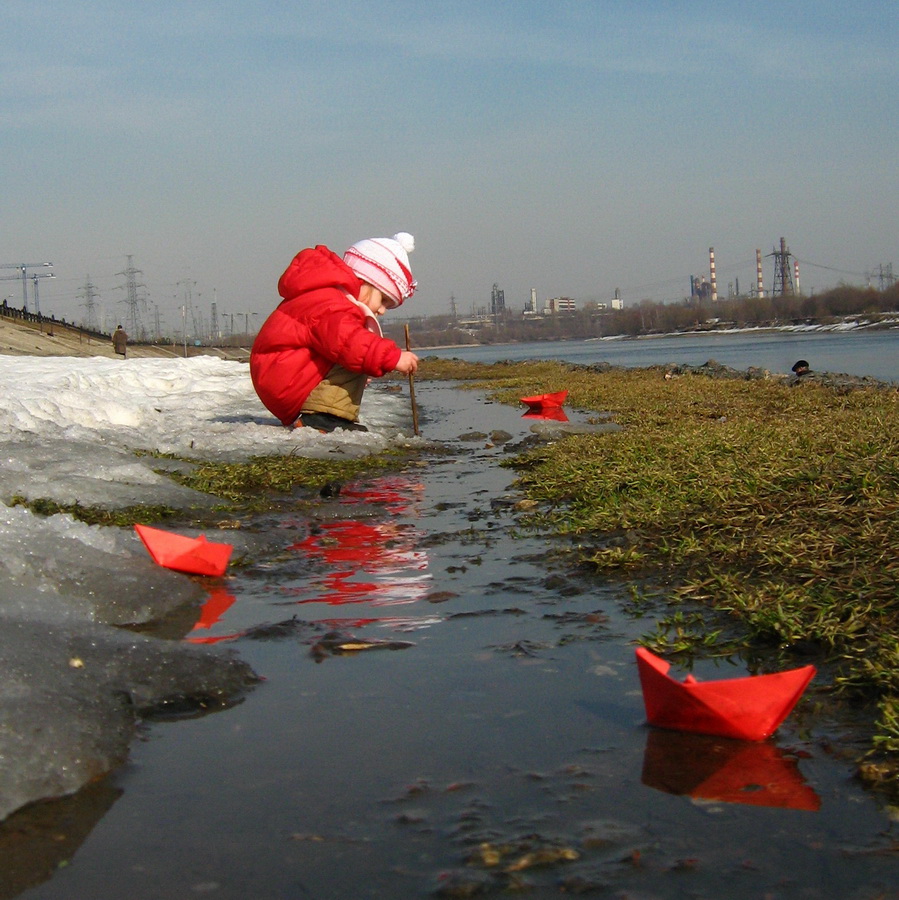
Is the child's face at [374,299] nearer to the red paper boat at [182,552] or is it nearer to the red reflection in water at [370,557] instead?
the red reflection in water at [370,557]

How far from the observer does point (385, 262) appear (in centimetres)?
1009

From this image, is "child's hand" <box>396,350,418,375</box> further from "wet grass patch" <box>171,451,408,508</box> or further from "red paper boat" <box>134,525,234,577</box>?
"red paper boat" <box>134,525,234,577</box>

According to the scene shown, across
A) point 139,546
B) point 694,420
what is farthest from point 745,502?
point 694,420

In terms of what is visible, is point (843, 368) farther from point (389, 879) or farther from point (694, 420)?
point (389, 879)

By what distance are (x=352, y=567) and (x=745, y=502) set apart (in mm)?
2062

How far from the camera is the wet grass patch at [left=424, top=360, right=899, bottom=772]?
3.49 meters

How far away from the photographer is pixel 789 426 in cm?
860

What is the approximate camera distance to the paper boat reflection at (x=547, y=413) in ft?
48.1

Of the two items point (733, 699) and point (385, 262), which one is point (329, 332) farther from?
point (733, 699)

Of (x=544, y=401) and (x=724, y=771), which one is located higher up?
(x=544, y=401)

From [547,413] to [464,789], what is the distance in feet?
42.7

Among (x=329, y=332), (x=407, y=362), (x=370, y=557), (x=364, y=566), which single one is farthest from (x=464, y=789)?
(x=329, y=332)

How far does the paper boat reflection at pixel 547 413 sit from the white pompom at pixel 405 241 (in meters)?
4.43

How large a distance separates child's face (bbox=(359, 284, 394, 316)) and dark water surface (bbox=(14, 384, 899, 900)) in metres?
6.49
